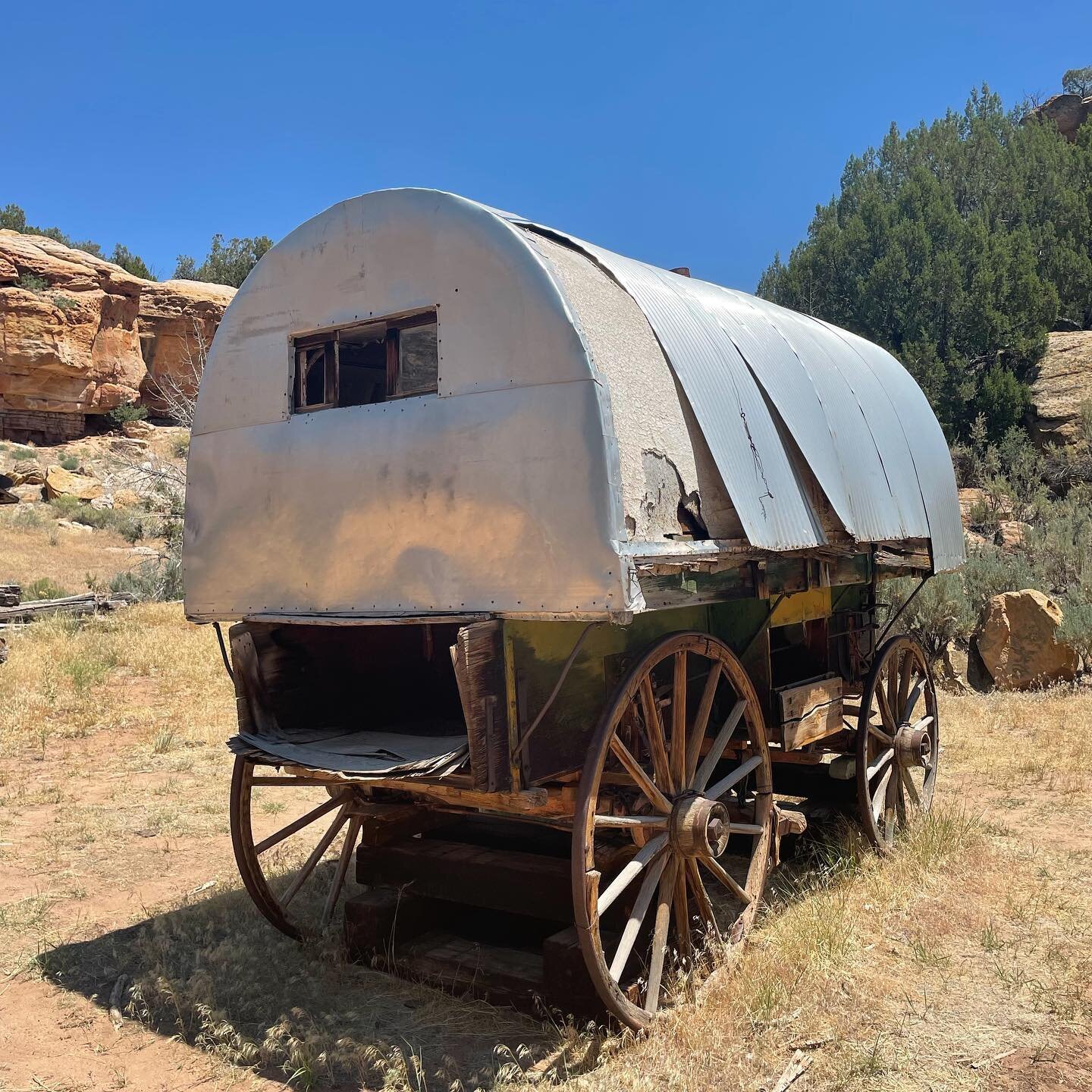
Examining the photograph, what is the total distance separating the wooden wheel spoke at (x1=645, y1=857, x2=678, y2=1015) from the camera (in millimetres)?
3946

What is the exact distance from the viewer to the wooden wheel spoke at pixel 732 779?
4.50 metres

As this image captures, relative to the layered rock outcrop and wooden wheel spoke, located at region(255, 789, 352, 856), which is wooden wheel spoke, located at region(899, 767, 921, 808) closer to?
wooden wheel spoke, located at region(255, 789, 352, 856)

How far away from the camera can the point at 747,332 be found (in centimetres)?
522

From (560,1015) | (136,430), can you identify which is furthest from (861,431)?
(136,430)

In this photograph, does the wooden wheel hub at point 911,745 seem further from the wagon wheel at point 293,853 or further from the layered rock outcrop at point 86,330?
the layered rock outcrop at point 86,330

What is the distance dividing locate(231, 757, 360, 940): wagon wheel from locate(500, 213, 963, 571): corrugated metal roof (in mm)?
2443

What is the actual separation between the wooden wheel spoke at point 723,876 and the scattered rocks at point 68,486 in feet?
87.2

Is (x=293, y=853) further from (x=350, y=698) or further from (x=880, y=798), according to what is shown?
(x=880, y=798)

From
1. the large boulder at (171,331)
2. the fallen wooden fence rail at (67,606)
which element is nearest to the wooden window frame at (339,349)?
the fallen wooden fence rail at (67,606)

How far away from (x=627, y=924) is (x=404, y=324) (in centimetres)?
275

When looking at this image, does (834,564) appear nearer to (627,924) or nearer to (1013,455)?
(627,924)

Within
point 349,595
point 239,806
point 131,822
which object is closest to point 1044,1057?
point 349,595

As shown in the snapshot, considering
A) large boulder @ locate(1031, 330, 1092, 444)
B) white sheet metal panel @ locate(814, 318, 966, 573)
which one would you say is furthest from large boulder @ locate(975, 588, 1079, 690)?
large boulder @ locate(1031, 330, 1092, 444)

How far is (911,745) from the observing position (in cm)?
657
